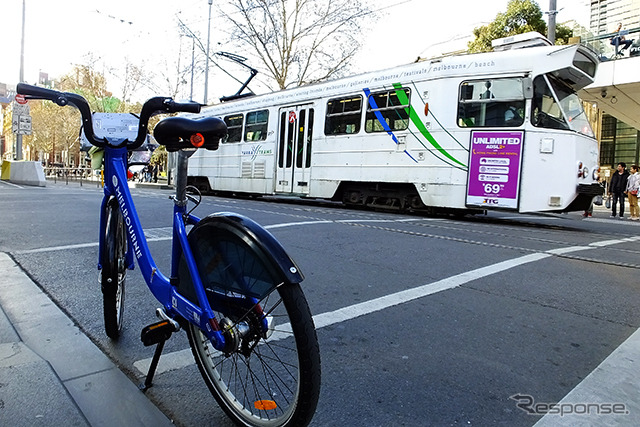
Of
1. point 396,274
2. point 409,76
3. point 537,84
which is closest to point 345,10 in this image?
point 409,76

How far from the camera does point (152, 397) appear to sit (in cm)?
223

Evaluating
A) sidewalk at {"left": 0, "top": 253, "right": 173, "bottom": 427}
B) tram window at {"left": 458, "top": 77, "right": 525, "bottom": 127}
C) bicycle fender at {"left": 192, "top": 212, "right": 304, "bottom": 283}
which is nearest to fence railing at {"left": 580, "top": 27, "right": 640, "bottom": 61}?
tram window at {"left": 458, "top": 77, "right": 525, "bottom": 127}

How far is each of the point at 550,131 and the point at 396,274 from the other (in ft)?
19.8

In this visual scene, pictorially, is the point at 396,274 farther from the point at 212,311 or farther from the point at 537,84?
the point at 537,84

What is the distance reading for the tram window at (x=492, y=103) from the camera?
902 centimetres

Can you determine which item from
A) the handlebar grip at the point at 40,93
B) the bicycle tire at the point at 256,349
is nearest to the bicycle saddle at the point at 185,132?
the bicycle tire at the point at 256,349

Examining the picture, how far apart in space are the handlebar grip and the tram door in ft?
34.1

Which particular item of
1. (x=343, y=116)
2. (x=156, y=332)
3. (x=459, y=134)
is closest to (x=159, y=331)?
(x=156, y=332)

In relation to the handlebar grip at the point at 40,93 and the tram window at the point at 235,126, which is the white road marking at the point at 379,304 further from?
the tram window at the point at 235,126

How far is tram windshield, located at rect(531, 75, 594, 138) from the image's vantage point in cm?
889

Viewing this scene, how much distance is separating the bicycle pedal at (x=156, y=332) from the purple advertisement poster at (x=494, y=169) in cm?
814

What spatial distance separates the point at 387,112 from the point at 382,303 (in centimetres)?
798

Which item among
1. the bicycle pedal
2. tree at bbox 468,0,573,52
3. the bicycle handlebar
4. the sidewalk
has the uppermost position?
tree at bbox 468,0,573,52

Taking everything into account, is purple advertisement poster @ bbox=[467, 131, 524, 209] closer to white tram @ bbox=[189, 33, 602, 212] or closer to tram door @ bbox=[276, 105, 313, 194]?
white tram @ bbox=[189, 33, 602, 212]
